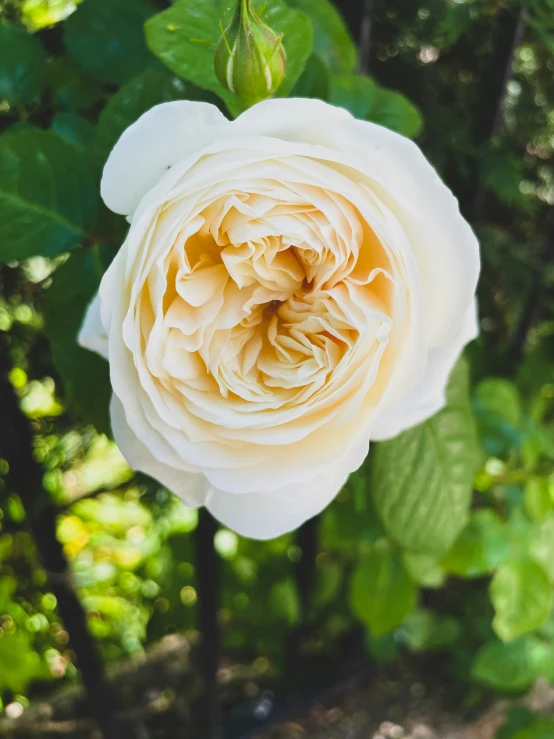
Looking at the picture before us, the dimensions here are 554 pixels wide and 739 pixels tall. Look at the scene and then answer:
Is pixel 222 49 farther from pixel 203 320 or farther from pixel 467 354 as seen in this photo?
pixel 467 354

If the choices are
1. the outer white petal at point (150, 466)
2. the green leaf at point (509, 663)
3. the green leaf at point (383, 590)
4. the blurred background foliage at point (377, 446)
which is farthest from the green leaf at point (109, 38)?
the green leaf at point (509, 663)

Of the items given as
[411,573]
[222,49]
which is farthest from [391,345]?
[411,573]

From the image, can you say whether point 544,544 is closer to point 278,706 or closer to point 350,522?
point 350,522

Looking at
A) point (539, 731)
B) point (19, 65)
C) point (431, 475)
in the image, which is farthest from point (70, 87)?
point (539, 731)

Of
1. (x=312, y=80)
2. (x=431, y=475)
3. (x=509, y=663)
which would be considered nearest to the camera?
(x=312, y=80)

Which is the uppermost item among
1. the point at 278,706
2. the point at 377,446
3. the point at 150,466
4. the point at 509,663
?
the point at 150,466

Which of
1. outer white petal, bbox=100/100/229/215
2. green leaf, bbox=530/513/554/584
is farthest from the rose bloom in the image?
green leaf, bbox=530/513/554/584
